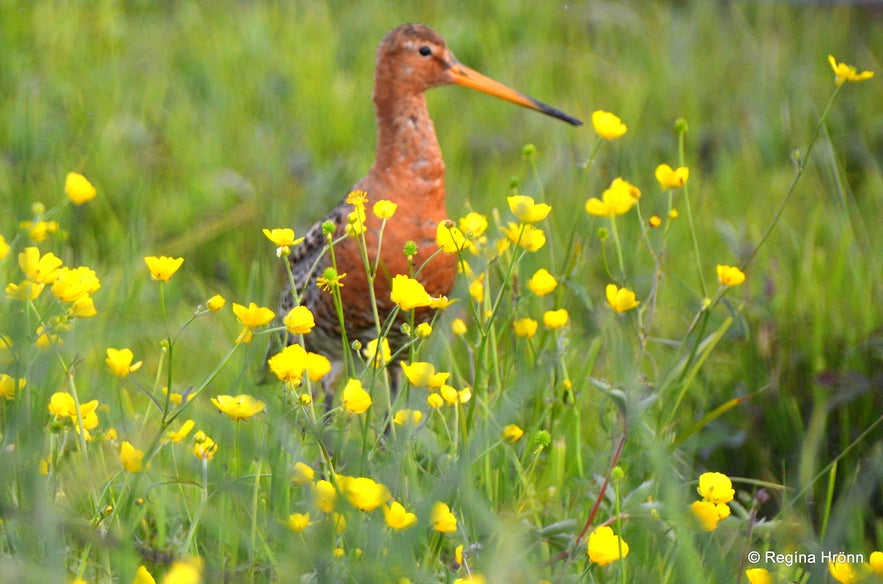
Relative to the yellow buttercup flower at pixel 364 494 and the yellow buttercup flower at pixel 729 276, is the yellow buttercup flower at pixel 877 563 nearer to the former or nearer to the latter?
the yellow buttercup flower at pixel 729 276

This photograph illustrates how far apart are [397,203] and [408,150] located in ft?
0.51

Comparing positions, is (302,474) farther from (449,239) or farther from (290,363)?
(449,239)

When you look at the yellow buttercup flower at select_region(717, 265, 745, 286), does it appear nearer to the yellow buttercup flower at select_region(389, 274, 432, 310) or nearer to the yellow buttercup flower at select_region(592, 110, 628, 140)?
the yellow buttercup flower at select_region(592, 110, 628, 140)

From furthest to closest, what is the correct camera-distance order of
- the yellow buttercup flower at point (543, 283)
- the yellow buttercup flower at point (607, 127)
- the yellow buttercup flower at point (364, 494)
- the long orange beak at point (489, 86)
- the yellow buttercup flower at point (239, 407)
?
the long orange beak at point (489, 86), the yellow buttercup flower at point (607, 127), the yellow buttercup flower at point (543, 283), the yellow buttercup flower at point (239, 407), the yellow buttercup flower at point (364, 494)

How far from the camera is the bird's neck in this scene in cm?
288

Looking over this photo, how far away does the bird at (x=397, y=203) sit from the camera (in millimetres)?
2754

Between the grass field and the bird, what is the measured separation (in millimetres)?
179

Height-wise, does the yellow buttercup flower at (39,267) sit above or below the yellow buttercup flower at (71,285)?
above

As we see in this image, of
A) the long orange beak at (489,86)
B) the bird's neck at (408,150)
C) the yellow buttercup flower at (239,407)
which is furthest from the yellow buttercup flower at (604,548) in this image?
the long orange beak at (489,86)

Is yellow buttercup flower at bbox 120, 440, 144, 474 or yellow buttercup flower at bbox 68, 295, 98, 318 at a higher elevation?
yellow buttercup flower at bbox 68, 295, 98, 318

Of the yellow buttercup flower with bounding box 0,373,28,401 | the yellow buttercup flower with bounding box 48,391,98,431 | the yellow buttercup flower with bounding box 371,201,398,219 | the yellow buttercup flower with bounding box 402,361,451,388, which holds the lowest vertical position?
the yellow buttercup flower with bounding box 48,391,98,431

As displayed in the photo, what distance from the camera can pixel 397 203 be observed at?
2832mm

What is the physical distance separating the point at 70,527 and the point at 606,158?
3.11 meters

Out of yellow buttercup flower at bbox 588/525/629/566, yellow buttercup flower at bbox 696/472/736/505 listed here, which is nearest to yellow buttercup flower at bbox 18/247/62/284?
yellow buttercup flower at bbox 588/525/629/566
